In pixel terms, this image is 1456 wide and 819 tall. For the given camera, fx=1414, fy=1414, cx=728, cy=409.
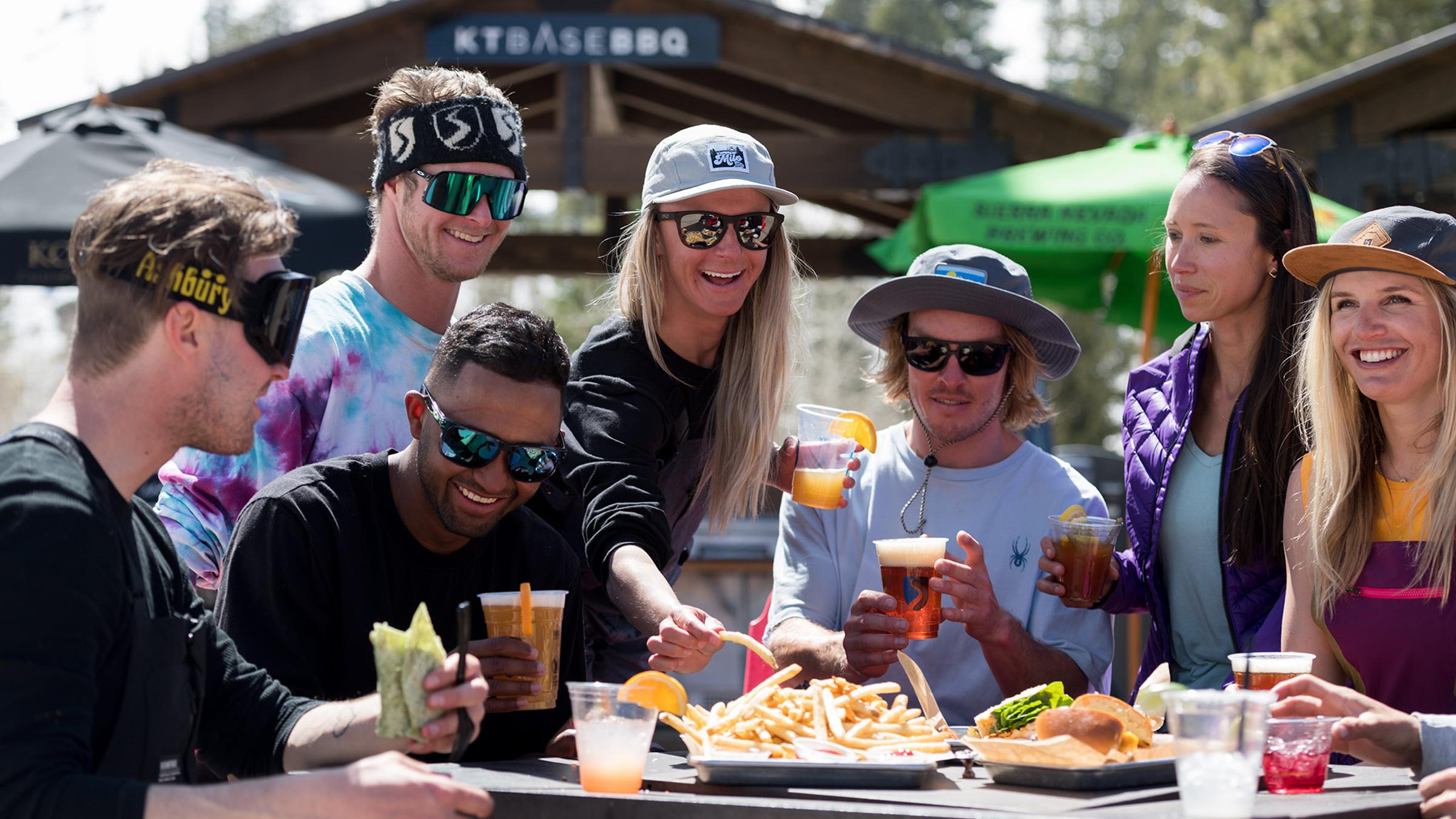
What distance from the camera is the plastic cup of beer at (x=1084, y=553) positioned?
3.99 meters

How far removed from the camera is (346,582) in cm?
330

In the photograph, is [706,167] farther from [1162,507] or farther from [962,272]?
[1162,507]

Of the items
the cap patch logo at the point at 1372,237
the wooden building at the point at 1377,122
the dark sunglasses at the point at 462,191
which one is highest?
the wooden building at the point at 1377,122

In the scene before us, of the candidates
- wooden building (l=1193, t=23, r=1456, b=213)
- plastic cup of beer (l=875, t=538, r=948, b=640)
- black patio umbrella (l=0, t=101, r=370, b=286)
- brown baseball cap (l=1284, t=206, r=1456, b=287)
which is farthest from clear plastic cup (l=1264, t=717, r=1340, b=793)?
wooden building (l=1193, t=23, r=1456, b=213)

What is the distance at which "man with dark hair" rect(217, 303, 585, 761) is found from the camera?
3.21 meters

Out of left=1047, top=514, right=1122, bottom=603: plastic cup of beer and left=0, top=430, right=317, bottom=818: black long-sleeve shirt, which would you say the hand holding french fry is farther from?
left=1047, top=514, right=1122, bottom=603: plastic cup of beer

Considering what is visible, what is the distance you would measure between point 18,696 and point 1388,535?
10.4 ft

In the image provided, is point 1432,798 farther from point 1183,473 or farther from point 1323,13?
point 1323,13

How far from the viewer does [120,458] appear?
8.14ft

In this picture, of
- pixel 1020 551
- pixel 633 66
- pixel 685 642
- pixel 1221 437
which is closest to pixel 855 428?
pixel 1020 551

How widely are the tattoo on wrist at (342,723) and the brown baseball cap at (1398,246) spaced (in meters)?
2.62

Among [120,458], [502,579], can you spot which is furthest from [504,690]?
[120,458]

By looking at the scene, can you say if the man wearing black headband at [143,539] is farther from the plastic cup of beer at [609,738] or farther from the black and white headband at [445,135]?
the black and white headband at [445,135]

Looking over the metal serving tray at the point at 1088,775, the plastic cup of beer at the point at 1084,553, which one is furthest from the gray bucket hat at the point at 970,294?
the metal serving tray at the point at 1088,775
